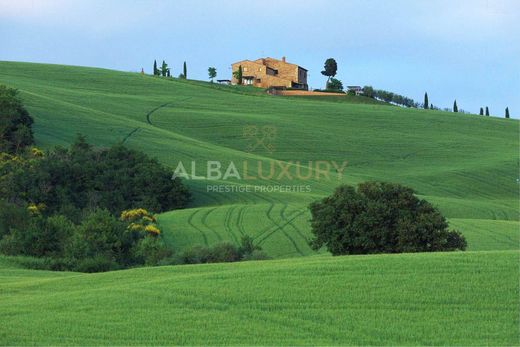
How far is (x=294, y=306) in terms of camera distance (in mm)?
16453

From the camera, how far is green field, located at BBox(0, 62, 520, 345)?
50.4ft

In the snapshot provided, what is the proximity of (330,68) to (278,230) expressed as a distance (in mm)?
98982

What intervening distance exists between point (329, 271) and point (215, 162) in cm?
4120

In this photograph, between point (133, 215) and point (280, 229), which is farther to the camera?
point (133, 215)

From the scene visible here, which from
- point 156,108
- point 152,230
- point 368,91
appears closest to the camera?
point 152,230

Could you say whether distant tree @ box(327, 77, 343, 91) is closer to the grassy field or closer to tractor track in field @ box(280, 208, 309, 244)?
tractor track in field @ box(280, 208, 309, 244)

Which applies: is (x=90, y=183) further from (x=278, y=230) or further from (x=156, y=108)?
(x=156, y=108)

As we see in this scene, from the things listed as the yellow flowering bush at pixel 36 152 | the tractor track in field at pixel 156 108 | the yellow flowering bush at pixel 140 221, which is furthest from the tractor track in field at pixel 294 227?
the tractor track in field at pixel 156 108

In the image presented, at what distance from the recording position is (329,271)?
1880 centimetres

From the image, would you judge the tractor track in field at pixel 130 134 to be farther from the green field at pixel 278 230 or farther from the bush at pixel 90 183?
the bush at pixel 90 183

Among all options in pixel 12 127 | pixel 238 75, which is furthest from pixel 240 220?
pixel 238 75

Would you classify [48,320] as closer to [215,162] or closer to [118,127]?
[215,162]

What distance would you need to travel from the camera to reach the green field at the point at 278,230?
15359 mm

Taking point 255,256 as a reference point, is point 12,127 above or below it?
above
